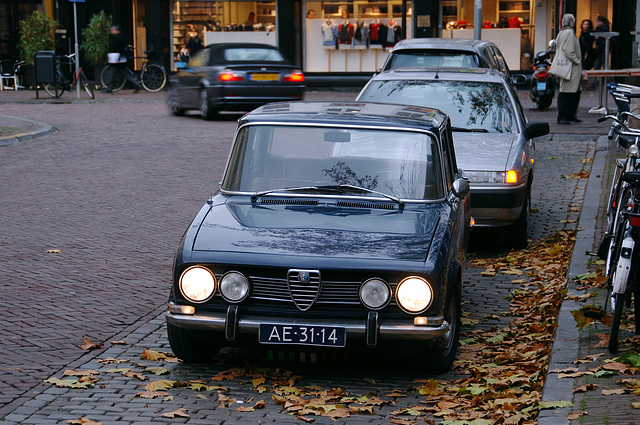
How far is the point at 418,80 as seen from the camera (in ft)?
35.8

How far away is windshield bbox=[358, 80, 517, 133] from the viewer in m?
10.3

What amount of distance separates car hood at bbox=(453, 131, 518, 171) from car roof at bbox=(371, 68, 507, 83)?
0.99m

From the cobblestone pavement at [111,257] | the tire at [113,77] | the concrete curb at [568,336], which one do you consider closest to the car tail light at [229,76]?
the cobblestone pavement at [111,257]

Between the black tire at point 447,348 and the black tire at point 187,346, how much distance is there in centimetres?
133

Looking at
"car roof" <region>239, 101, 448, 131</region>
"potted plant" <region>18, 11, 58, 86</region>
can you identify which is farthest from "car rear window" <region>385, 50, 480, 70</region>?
"potted plant" <region>18, 11, 58, 86</region>

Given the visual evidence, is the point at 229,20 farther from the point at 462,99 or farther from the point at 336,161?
the point at 336,161

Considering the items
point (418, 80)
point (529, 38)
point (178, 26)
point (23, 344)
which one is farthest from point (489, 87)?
point (178, 26)

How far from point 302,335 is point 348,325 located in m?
0.25

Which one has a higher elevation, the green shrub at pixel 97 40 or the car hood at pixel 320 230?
the green shrub at pixel 97 40

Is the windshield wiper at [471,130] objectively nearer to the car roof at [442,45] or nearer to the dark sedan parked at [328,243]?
the dark sedan parked at [328,243]

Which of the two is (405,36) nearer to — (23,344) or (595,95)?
(595,95)

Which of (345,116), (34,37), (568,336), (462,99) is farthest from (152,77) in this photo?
(568,336)

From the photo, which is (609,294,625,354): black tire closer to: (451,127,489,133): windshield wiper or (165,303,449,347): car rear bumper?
(165,303,449,347): car rear bumper

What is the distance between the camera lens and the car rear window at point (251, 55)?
2111 centimetres
